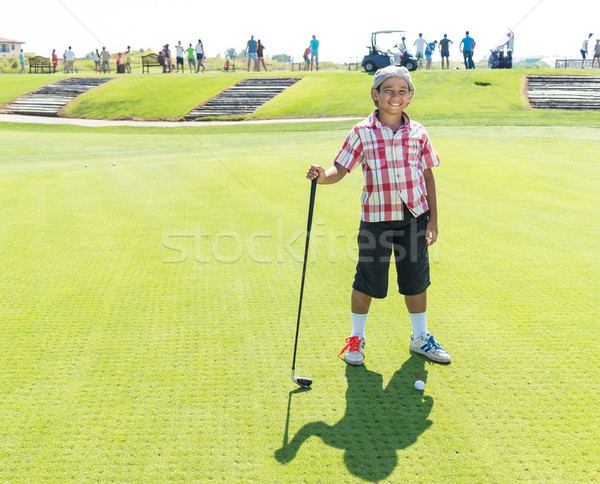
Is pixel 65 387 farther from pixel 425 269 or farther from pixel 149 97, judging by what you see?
pixel 149 97

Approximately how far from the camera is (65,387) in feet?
10.4

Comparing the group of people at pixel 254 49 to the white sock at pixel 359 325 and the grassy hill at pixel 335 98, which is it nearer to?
the grassy hill at pixel 335 98

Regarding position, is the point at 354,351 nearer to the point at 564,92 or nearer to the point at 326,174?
the point at 326,174

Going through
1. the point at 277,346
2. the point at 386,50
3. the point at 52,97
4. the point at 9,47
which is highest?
the point at 9,47

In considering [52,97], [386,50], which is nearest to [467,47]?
[386,50]

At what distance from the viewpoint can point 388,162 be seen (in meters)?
3.41

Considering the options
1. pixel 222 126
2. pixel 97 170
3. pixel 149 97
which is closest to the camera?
pixel 97 170

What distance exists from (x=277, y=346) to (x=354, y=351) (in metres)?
0.53

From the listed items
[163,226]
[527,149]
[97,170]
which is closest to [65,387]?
[163,226]

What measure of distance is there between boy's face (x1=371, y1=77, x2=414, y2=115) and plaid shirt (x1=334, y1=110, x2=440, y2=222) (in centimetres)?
12

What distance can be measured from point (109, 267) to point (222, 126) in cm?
1958

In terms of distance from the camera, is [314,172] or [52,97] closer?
[314,172]

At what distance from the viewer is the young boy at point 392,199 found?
3.40 meters

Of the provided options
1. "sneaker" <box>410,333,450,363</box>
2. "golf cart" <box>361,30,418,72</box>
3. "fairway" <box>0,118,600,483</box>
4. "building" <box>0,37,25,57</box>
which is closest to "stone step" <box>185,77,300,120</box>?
"golf cart" <box>361,30,418,72</box>
